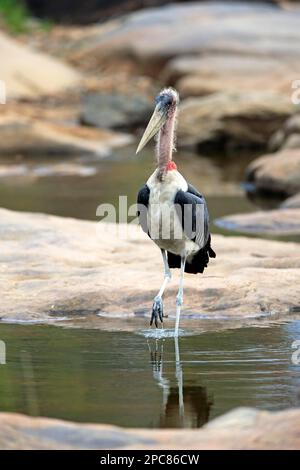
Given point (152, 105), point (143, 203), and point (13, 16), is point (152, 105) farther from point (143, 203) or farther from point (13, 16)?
point (143, 203)

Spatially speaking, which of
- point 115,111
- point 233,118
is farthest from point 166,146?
point 115,111

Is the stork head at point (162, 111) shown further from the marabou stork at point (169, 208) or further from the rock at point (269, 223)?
the rock at point (269, 223)

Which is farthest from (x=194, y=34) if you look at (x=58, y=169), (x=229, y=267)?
(x=229, y=267)

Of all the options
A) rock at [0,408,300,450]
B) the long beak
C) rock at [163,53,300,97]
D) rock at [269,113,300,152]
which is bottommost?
rock at [0,408,300,450]

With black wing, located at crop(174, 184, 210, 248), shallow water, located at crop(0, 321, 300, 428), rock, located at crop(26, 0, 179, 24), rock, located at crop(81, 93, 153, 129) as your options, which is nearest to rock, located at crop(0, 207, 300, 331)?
shallow water, located at crop(0, 321, 300, 428)

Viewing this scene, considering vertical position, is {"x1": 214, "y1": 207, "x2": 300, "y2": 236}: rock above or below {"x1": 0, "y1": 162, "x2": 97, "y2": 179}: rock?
below

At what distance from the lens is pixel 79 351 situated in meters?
6.95

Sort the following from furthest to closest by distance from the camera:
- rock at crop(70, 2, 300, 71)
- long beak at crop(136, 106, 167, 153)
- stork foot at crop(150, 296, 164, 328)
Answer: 1. rock at crop(70, 2, 300, 71)
2. long beak at crop(136, 106, 167, 153)
3. stork foot at crop(150, 296, 164, 328)

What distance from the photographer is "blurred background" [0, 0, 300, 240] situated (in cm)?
1398

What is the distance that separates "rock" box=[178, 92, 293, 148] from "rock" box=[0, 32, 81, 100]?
11.0ft

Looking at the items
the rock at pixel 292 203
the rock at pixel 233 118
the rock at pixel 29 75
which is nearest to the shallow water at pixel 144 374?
the rock at pixel 292 203

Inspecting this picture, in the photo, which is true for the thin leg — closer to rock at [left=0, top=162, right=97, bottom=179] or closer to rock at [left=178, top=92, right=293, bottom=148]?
rock at [left=0, top=162, right=97, bottom=179]

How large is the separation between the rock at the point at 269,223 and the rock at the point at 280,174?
6.46 ft
